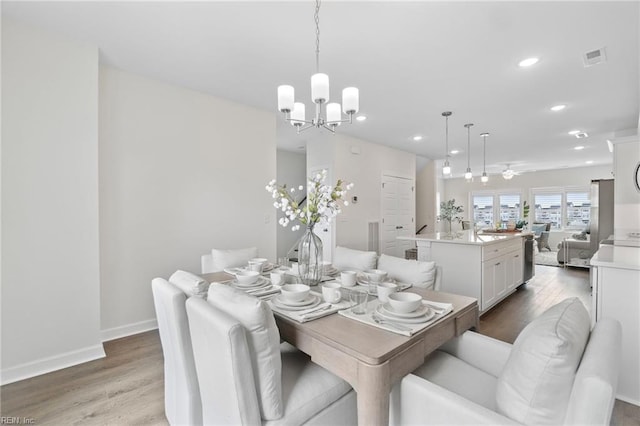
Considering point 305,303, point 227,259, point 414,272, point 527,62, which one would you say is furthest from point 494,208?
point 305,303

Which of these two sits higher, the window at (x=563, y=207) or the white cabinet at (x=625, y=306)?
the window at (x=563, y=207)

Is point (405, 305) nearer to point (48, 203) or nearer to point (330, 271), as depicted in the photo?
point (330, 271)

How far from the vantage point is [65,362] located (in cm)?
234

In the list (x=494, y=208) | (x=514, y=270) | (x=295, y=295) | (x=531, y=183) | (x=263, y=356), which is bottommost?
(x=514, y=270)

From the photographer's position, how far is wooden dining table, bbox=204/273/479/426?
107 cm

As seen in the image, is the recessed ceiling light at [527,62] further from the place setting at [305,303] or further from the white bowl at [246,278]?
the white bowl at [246,278]

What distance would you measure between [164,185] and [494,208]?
11.2 m

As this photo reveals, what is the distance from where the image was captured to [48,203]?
7.54 ft

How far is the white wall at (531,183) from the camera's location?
884 centimetres

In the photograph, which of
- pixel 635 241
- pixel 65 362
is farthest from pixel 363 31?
pixel 635 241

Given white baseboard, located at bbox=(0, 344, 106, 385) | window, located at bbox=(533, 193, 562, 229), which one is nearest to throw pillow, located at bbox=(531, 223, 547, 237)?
window, located at bbox=(533, 193, 562, 229)

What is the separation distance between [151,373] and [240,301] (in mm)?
1633

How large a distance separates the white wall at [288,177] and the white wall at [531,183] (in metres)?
7.57

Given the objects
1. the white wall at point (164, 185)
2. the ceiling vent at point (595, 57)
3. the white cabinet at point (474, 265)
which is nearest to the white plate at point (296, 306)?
the white wall at point (164, 185)
